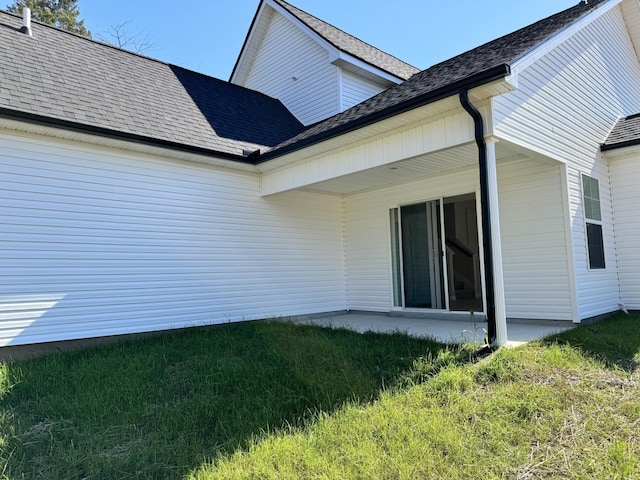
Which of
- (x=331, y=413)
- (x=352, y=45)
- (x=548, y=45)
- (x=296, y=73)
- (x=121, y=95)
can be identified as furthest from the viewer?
(x=296, y=73)

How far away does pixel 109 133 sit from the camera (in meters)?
5.64

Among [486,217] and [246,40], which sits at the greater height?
[246,40]

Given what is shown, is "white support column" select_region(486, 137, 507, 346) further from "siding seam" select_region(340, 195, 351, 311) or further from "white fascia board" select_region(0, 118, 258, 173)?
"siding seam" select_region(340, 195, 351, 311)

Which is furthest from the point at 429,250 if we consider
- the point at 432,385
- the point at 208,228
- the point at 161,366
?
the point at 161,366

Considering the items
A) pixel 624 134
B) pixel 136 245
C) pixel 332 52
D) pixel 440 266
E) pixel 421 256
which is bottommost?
pixel 440 266

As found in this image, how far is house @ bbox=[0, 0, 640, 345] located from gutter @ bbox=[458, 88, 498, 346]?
0.02 meters

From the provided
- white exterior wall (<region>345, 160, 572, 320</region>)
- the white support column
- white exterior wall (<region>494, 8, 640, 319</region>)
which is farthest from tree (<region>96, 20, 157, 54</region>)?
the white support column

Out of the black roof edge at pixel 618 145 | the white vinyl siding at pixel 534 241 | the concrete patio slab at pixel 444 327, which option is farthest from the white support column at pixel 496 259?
the black roof edge at pixel 618 145

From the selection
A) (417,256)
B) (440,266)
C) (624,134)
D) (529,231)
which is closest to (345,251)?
(417,256)

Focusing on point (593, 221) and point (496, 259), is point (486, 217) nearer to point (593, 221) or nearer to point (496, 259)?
point (496, 259)

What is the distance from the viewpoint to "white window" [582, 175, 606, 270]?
21.6 feet

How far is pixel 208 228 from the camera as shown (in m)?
6.90

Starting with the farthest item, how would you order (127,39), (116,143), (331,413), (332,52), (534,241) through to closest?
(127,39) < (332,52) < (534,241) < (116,143) < (331,413)

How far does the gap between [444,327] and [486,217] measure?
7.80ft
